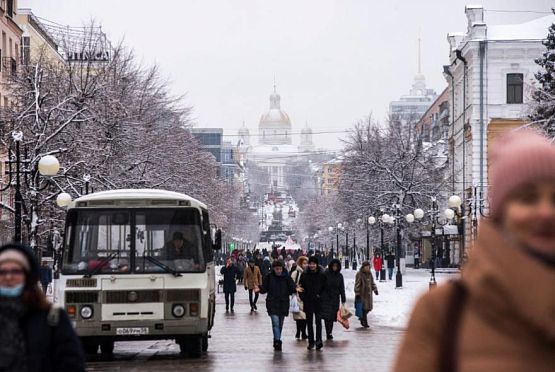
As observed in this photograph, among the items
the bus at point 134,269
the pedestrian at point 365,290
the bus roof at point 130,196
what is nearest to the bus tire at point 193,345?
the bus at point 134,269

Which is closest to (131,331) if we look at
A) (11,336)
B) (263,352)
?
(263,352)

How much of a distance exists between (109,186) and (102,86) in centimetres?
500

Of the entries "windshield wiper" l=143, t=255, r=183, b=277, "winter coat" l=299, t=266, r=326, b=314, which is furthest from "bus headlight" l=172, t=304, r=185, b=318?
"winter coat" l=299, t=266, r=326, b=314

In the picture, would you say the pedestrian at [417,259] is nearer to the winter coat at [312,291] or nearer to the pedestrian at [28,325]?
the winter coat at [312,291]

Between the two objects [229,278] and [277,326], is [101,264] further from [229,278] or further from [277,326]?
[229,278]

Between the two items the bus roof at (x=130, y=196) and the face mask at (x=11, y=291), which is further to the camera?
the bus roof at (x=130, y=196)

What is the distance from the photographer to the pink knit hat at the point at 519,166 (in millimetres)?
3377

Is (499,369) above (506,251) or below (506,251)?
below

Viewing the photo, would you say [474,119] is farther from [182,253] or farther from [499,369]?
[499,369]

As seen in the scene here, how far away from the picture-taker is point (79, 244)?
22094 mm

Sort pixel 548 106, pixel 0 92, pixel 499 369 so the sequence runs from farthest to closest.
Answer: pixel 0 92
pixel 548 106
pixel 499 369

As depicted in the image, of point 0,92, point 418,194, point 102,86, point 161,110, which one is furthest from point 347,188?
point 102,86

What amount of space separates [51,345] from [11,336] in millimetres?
210

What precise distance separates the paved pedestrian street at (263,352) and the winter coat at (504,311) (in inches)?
649
